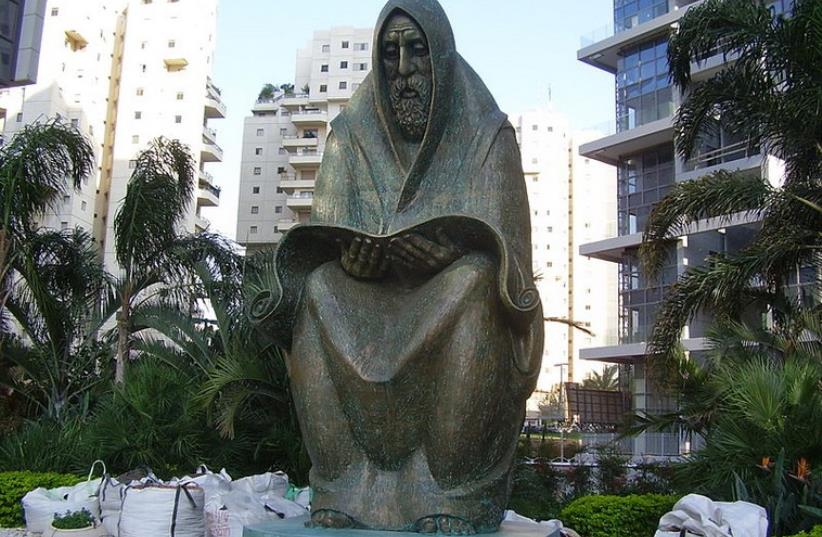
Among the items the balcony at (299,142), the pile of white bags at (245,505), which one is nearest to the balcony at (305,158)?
the balcony at (299,142)

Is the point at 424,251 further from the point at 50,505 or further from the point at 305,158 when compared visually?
the point at 305,158

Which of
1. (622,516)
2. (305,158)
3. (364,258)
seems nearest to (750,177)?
(622,516)

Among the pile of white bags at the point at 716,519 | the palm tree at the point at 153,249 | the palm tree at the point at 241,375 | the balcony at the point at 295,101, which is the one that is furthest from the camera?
the balcony at the point at 295,101

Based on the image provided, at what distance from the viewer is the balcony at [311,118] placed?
63469 millimetres

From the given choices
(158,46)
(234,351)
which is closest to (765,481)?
(234,351)

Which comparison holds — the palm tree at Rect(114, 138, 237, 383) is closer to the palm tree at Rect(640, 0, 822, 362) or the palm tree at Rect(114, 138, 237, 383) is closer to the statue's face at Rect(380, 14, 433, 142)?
the palm tree at Rect(640, 0, 822, 362)

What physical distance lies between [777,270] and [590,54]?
893 inches

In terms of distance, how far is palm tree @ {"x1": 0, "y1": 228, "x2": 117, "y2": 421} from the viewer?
14.8 m

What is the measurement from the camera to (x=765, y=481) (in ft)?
26.8

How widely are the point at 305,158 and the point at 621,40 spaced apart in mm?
32610

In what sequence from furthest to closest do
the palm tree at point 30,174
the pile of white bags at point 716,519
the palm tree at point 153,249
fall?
1. the palm tree at point 153,249
2. the palm tree at point 30,174
3. the pile of white bags at point 716,519

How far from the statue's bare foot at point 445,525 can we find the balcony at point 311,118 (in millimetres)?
60598

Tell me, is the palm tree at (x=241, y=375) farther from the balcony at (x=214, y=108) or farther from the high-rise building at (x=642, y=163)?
the balcony at (x=214, y=108)

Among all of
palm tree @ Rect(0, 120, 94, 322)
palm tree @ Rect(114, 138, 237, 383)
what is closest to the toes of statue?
palm tree @ Rect(114, 138, 237, 383)
